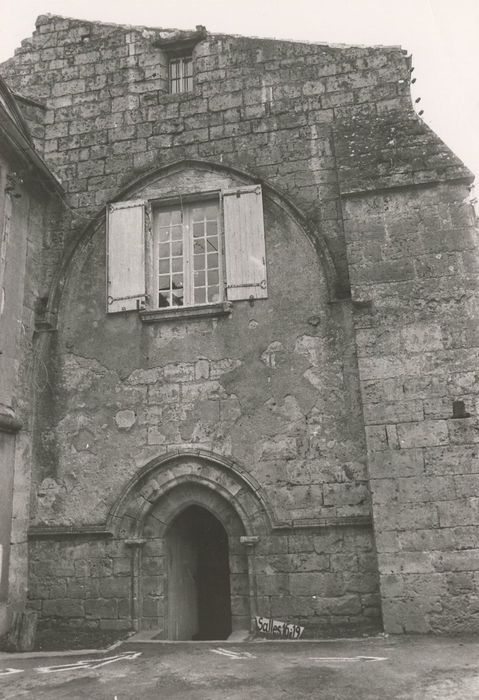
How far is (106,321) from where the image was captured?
745 cm

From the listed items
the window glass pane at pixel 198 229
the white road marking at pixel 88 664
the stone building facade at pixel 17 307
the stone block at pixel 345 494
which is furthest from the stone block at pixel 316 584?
the window glass pane at pixel 198 229

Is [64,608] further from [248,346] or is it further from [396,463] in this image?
[396,463]

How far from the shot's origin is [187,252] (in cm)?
765

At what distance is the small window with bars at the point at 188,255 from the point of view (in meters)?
7.50

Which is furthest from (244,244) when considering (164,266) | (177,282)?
(164,266)

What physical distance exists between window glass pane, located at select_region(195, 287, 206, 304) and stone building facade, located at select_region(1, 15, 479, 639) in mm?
27

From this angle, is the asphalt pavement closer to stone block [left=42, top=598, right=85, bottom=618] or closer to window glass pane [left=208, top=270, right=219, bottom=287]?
stone block [left=42, top=598, right=85, bottom=618]

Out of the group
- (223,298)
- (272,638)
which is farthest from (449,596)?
(223,298)

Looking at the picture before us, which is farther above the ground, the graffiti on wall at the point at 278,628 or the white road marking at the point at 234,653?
the graffiti on wall at the point at 278,628

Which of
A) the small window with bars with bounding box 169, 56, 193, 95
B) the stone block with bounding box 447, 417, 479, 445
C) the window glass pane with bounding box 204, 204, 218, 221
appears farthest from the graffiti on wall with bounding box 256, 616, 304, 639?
the small window with bars with bounding box 169, 56, 193, 95

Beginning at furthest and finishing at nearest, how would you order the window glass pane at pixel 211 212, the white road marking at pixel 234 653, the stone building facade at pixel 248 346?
the window glass pane at pixel 211 212
the stone building facade at pixel 248 346
the white road marking at pixel 234 653

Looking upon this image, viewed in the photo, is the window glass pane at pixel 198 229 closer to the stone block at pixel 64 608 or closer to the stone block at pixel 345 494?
the stone block at pixel 345 494

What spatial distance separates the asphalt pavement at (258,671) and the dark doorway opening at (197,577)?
4.01 ft

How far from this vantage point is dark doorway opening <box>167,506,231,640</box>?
276 inches
